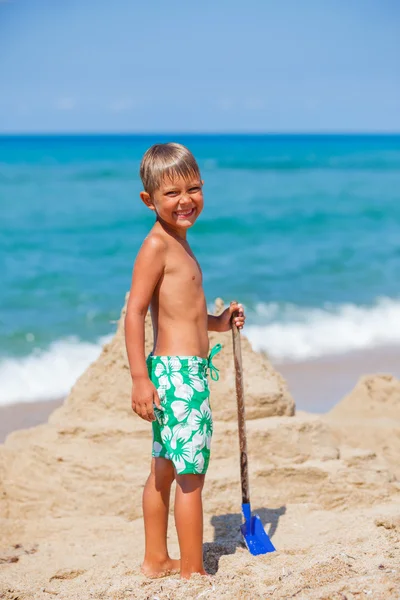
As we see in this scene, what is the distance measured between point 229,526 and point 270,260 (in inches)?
444

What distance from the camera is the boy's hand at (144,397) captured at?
2.99 meters

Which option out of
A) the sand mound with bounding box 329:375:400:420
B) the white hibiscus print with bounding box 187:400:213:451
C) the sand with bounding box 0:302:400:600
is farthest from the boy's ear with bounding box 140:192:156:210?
the sand mound with bounding box 329:375:400:420

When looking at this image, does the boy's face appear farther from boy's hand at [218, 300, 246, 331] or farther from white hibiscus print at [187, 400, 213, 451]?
white hibiscus print at [187, 400, 213, 451]

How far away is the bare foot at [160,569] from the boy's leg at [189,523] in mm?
146

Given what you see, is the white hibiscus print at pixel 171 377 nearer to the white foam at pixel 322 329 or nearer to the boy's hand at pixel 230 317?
the boy's hand at pixel 230 317

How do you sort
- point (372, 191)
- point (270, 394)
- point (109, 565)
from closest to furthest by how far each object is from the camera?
point (109, 565) → point (270, 394) → point (372, 191)

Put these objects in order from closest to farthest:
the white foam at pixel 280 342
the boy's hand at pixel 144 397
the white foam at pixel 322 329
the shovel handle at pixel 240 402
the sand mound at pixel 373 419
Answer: the boy's hand at pixel 144 397 → the shovel handle at pixel 240 402 → the sand mound at pixel 373 419 → the white foam at pixel 280 342 → the white foam at pixel 322 329

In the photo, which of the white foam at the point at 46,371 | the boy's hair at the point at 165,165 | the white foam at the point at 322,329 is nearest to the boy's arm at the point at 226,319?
the boy's hair at the point at 165,165

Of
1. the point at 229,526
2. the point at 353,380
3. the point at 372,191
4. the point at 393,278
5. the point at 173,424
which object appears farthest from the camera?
the point at 372,191

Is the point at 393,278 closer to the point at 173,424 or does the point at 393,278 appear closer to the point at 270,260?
the point at 270,260

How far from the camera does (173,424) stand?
304cm

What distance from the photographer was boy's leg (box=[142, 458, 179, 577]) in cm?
316

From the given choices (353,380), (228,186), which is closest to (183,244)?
(353,380)

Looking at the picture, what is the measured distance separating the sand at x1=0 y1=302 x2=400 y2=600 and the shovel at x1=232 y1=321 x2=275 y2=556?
0.07 m
